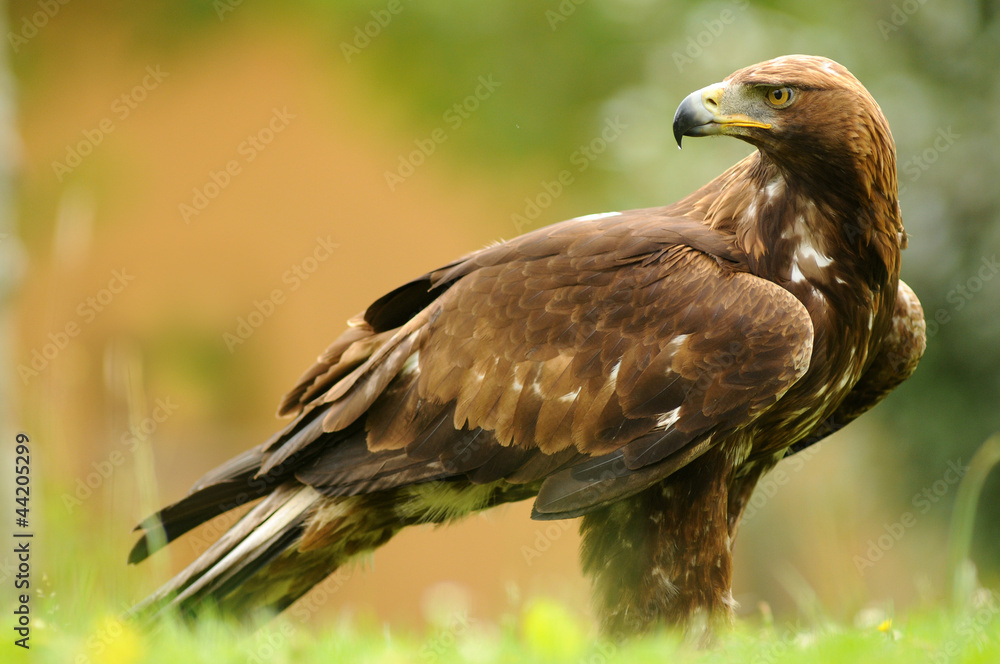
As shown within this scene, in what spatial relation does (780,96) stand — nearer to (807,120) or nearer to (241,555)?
(807,120)

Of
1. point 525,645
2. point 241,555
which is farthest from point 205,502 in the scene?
point 525,645

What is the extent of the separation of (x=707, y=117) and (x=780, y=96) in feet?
0.81

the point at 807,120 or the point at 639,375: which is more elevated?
the point at 807,120

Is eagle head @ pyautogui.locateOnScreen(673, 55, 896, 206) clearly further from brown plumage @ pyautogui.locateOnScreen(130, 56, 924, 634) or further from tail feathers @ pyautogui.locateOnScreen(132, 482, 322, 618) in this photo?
tail feathers @ pyautogui.locateOnScreen(132, 482, 322, 618)

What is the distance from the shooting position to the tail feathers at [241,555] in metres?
4.05

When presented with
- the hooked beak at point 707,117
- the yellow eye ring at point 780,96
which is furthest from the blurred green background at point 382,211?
the yellow eye ring at point 780,96

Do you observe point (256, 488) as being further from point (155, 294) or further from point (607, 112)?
point (155, 294)

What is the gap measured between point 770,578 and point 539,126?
185 inches

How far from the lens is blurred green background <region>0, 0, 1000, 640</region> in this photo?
5.62 m

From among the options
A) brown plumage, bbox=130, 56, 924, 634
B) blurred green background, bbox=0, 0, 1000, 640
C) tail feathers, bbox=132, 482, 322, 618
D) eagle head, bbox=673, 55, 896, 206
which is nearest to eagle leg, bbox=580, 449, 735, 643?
brown plumage, bbox=130, 56, 924, 634

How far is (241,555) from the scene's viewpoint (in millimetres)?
4078

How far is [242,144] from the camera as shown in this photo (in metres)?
11.2

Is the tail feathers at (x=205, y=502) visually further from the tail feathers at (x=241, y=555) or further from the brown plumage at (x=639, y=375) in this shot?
the tail feathers at (x=241, y=555)

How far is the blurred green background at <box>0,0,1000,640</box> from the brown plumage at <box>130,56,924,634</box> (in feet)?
1.51
